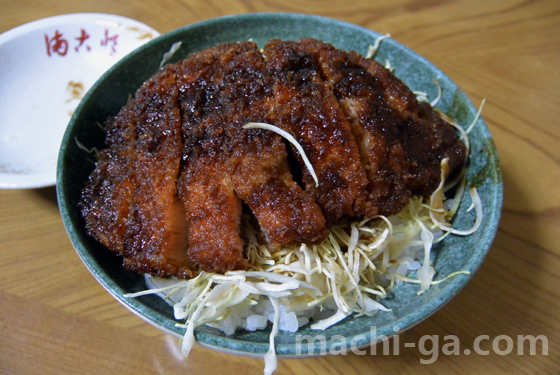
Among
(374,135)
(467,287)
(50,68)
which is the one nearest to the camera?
(374,135)

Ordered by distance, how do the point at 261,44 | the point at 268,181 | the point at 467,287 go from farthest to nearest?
the point at 261,44 → the point at 467,287 → the point at 268,181

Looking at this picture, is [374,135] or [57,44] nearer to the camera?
[374,135]

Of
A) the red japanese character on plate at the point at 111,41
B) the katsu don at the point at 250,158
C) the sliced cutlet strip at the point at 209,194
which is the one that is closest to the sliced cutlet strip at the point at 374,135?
the katsu don at the point at 250,158

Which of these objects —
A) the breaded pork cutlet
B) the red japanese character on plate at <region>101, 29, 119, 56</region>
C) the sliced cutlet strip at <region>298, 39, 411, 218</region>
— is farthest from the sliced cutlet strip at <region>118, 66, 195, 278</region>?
the red japanese character on plate at <region>101, 29, 119, 56</region>

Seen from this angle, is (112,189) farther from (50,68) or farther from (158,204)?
(50,68)

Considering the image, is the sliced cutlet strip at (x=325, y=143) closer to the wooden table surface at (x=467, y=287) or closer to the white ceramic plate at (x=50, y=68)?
the wooden table surface at (x=467, y=287)

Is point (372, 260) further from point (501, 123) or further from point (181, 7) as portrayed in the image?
point (181, 7)

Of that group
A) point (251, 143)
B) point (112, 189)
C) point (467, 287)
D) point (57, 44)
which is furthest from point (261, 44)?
point (467, 287)

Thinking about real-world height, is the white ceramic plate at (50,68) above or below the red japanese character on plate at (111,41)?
below
